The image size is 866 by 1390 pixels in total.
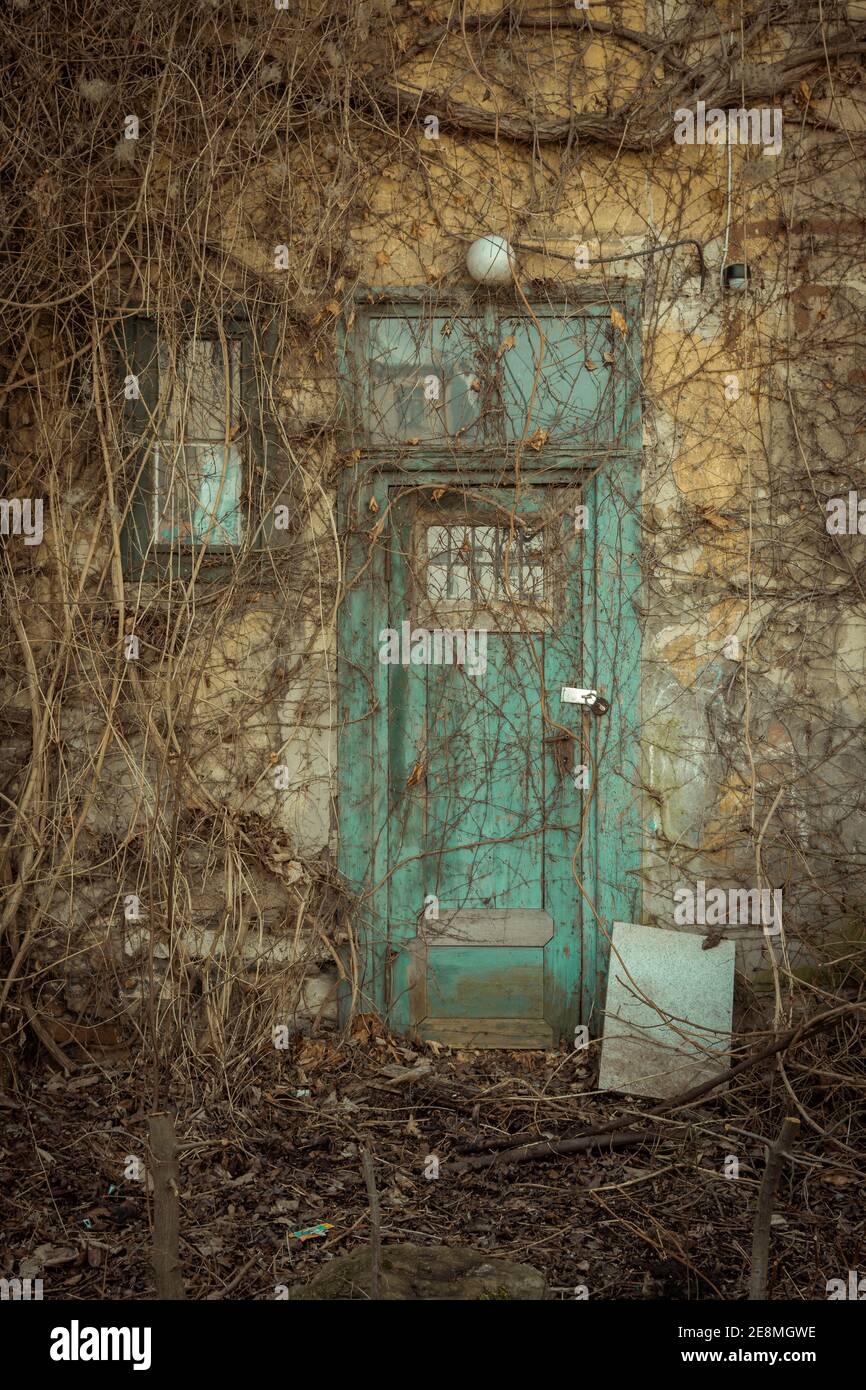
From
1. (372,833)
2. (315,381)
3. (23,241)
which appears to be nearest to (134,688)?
(372,833)

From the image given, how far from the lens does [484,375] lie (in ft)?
15.4

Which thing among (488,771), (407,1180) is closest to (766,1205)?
(407,1180)

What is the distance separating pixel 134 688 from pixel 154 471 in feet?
2.82

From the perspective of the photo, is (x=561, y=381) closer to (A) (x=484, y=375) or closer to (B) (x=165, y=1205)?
(A) (x=484, y=375)

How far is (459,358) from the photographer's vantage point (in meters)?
4.69

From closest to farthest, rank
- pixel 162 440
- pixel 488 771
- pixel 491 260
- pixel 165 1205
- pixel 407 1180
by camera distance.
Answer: pixel 165 1205
pixel 407 1180
pixel 491 260
pixel 162 440
pixel 488 771

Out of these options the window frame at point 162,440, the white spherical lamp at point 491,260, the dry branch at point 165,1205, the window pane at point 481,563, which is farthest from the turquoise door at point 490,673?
the dry branch at point 165,1205

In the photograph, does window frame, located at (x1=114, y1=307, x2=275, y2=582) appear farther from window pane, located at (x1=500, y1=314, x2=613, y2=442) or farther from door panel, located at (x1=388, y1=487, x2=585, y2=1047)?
window pane, located at (x1=500, y1=314, x2=613, y2=442)

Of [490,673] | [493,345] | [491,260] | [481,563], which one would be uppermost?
[491,260]

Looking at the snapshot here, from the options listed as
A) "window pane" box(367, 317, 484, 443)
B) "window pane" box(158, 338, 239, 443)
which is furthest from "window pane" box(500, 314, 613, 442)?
"window pane" box(158, 338, 239, 443)

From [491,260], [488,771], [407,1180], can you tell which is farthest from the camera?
[488,771]

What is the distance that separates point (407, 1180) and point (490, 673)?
1.95 meters

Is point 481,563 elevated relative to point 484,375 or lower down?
lower down

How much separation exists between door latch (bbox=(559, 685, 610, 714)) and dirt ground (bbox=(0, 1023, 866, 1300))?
1.38m
